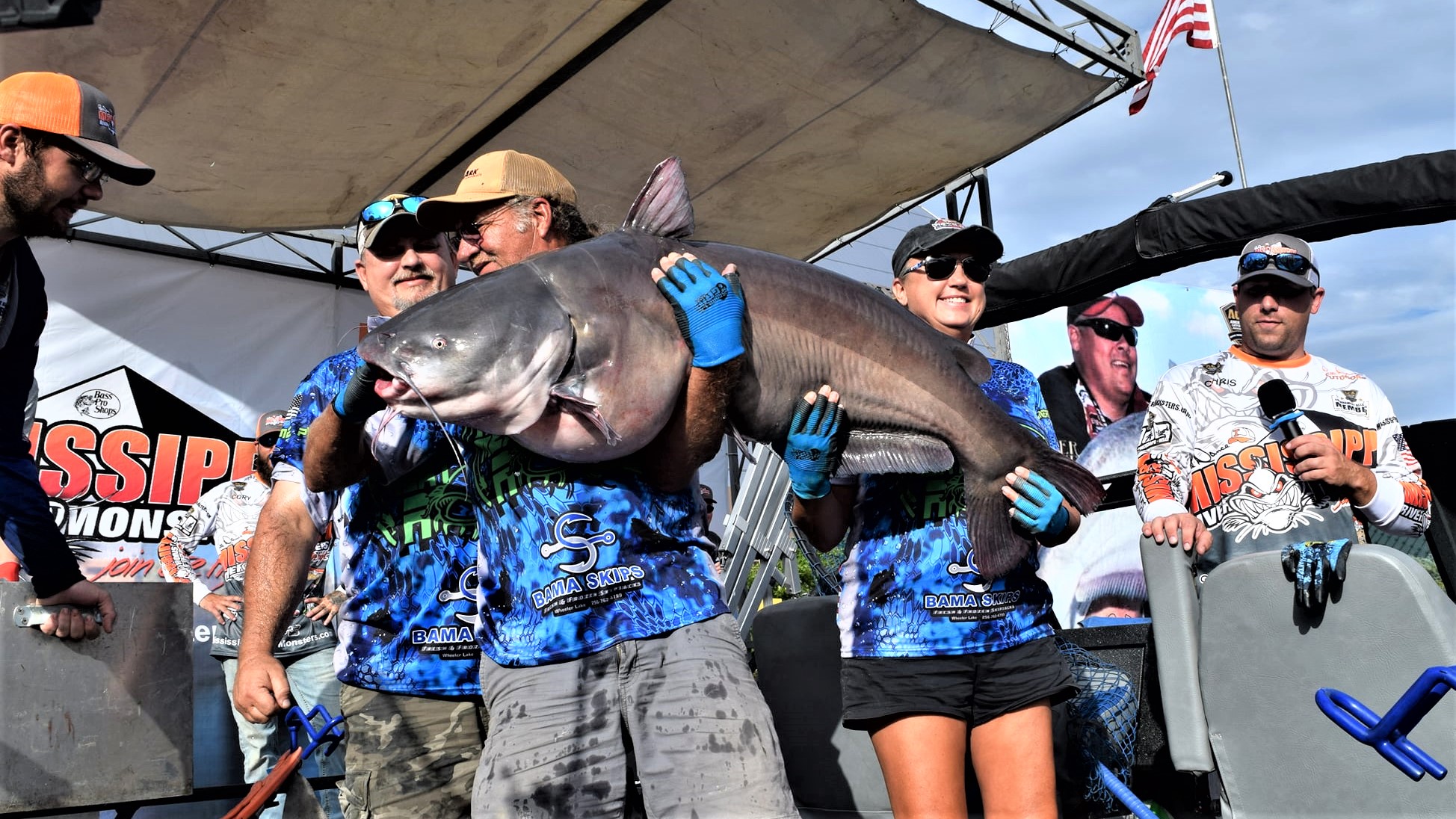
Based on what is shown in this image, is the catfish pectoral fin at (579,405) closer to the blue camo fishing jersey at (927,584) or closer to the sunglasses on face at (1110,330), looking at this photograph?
the blue camo fishing jersey at (927,584)

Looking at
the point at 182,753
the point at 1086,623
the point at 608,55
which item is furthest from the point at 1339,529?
the point at 608,55

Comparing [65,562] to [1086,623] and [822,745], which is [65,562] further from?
[1086,623]

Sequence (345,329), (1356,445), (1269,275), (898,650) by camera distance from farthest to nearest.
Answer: (345,329), (1269,275), (1356,445), (898,650)

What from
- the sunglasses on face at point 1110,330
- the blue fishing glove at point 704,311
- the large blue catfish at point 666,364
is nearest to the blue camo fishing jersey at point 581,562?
the large blue catfish at point 666,364

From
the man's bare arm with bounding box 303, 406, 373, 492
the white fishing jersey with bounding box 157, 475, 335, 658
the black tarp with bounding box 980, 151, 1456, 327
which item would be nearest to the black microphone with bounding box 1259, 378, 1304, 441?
the black tarp with bounding box 980, 151, 1456, 327

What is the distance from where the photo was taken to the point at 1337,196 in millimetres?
4379

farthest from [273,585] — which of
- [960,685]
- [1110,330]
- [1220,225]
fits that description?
[1110,330]

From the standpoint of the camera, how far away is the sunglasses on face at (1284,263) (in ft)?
11.0

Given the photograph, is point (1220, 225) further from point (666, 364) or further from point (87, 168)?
point (87, 168)

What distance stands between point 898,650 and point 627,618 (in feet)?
2.63

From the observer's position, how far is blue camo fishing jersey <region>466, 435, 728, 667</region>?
6.10 ft

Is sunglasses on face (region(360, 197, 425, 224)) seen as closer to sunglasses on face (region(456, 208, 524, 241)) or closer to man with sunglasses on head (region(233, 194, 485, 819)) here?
man with sunglasses on head (region(233, 194, 485, 819))

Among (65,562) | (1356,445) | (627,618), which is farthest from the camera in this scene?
(1356,445)

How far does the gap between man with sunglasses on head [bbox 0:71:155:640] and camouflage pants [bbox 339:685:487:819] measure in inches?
37.7
